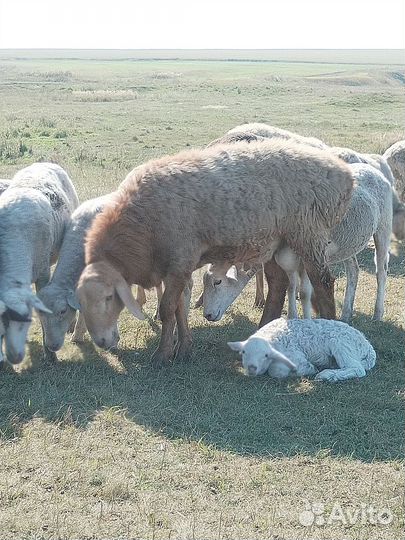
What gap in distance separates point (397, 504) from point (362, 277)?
19.0ft

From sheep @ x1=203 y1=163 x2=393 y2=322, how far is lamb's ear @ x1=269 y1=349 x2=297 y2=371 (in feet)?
4.33

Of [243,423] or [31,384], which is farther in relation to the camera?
[31,384]

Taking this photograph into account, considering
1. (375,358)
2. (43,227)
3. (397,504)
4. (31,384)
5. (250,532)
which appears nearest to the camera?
(250,532)

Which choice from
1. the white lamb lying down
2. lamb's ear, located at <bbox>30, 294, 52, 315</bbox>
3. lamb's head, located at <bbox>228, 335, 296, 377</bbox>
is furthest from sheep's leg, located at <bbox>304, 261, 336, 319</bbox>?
lamb's ear, located at <bbox>30, 294, 52, 315</bbox>

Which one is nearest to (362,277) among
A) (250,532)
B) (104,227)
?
(104,227)

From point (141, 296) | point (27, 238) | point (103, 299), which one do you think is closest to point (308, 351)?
point (103, 299)

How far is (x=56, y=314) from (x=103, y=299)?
62cm

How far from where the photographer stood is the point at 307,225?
304 inches

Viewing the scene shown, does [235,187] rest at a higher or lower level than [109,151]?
higher

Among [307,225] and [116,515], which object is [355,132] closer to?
[307,225]

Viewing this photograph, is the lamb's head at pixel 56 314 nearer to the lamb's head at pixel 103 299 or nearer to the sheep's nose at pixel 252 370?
the lamb's head at pixel 103 299

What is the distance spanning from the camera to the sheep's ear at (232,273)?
8234 mm

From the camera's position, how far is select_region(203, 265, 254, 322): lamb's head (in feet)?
26.6

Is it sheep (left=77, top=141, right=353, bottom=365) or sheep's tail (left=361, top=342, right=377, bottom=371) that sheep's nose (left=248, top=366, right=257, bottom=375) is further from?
sheep's tail (left=361, top=342, right=377, bottom=371)
